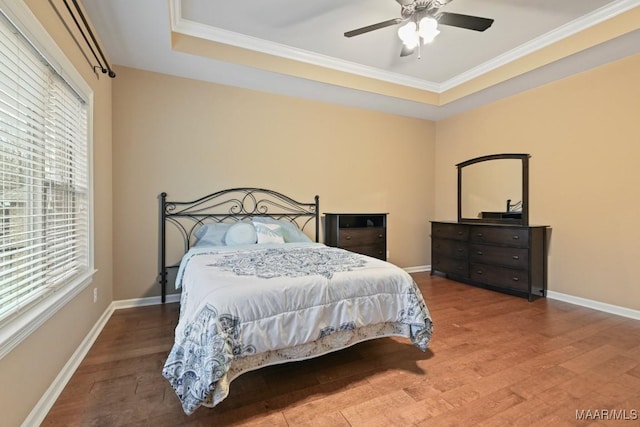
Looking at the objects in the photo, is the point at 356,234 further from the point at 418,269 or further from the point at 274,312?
the point at 274,312

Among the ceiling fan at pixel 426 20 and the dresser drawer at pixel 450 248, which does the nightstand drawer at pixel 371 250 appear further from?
the ceiling fan at pixel 426 20

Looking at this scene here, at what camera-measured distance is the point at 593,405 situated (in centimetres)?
161

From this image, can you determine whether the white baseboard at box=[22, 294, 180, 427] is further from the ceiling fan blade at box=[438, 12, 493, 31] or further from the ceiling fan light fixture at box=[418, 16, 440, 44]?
the ceiling fan blade at box=[438, 12, 493, 31]

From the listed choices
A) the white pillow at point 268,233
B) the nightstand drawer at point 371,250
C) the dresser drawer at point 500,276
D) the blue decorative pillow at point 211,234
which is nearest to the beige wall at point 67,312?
the blue decorative pillow at point 211,234

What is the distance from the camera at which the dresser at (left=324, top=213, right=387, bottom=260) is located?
3.96 meters

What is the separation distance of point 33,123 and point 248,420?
1.96 m

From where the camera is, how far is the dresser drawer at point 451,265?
4156 millimetres

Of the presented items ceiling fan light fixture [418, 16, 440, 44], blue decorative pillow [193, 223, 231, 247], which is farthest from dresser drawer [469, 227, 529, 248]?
blue decorative pillow [193, 223, 231, 247]

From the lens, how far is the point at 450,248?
4395mm

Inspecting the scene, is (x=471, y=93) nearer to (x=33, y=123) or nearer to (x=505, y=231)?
(x=505, y=231)

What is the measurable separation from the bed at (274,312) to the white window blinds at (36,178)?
774 mm

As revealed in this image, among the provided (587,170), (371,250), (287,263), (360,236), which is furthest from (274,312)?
(587,170)

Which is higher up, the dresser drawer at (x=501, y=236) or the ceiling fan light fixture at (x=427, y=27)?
the ceiling fan light fixture at (x=427, y=27)

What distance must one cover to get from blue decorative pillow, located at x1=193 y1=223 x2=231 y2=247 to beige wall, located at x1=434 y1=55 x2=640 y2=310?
12.8 ft
